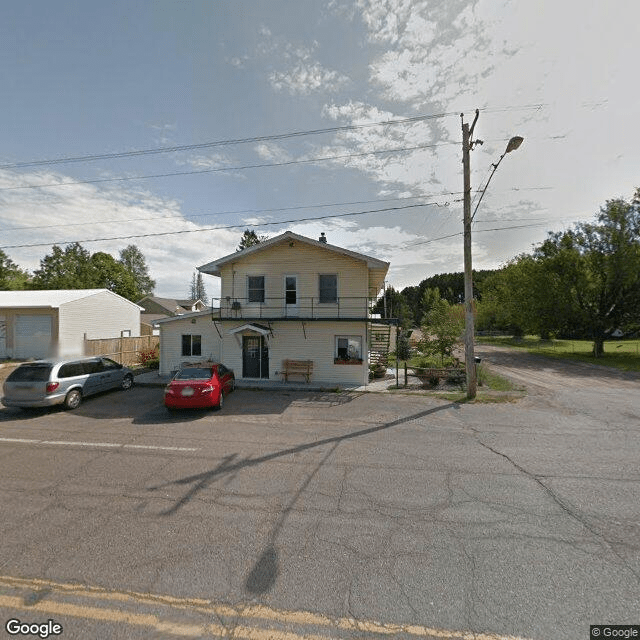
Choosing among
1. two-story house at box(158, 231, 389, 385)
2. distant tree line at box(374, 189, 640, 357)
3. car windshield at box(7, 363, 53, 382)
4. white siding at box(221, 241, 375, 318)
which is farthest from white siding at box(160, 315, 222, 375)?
distant tree line at box(374, 189, 640, 357)

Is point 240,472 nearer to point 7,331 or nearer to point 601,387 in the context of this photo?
point 601,387

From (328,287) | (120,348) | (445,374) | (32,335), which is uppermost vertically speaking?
(328,287)

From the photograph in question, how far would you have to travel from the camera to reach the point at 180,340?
53.8 feet

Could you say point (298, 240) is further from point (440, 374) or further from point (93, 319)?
point (93, 319)

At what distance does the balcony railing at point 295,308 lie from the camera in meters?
14.6

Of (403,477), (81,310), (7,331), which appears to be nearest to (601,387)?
(403,477)

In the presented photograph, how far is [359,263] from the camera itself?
14742mm

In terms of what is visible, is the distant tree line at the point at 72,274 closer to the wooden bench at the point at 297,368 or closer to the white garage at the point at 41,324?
the white garage at the point at 41,324

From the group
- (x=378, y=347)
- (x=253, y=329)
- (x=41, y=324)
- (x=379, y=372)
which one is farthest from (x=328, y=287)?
(x=41, y=324)

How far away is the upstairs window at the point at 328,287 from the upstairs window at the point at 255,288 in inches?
118

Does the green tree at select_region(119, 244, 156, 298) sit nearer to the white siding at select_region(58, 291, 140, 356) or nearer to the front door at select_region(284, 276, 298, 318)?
the white siding at select_region(58, 291, 140, 356)

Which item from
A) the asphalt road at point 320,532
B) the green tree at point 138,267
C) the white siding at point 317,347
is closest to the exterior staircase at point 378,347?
the white siding at point 317,347

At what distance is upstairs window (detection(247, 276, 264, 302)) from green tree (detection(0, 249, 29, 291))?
51.5 meters

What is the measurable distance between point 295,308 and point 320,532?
11.7m
